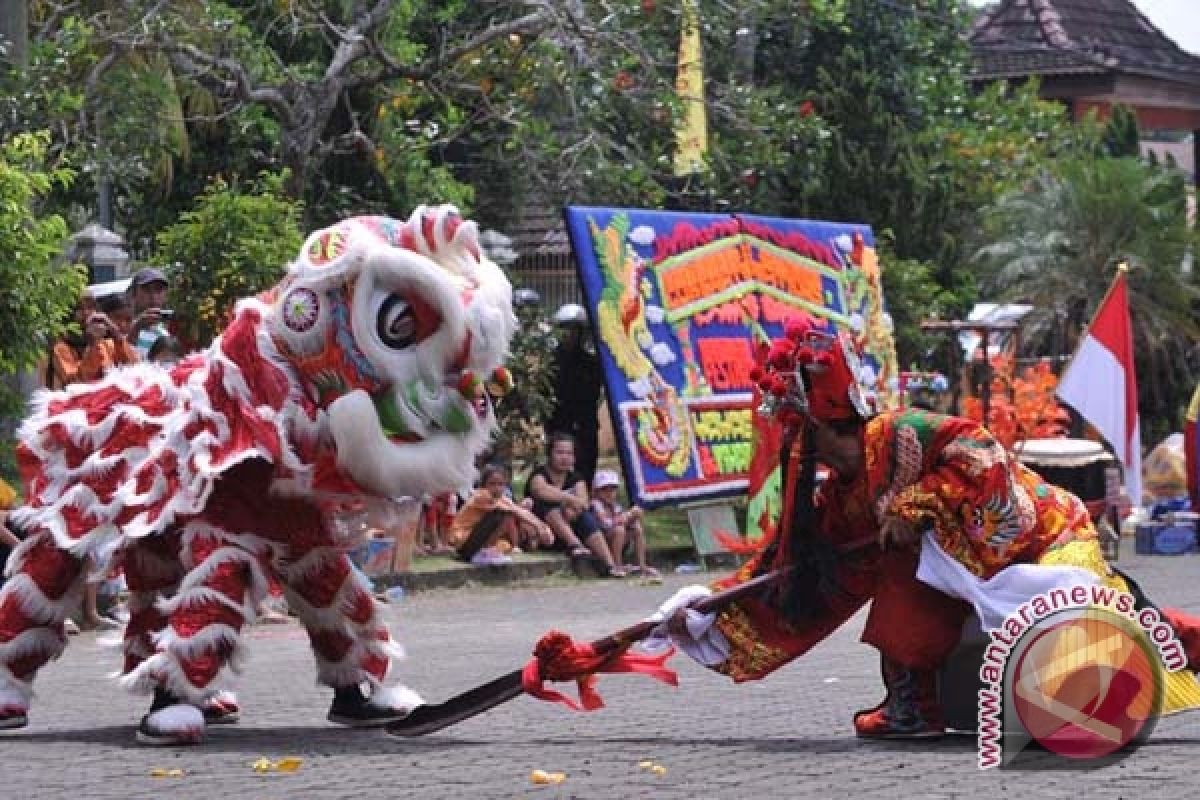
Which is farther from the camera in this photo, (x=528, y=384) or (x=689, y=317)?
(x=528, y=384)

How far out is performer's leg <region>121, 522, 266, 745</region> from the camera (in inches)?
342

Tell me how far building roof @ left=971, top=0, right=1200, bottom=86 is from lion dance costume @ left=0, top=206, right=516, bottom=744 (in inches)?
1375

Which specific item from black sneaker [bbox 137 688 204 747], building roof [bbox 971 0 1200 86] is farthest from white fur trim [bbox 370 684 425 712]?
building roof [bbox 971 0 1200 86]

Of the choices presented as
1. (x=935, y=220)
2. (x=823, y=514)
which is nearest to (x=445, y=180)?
(x=935, y=220)

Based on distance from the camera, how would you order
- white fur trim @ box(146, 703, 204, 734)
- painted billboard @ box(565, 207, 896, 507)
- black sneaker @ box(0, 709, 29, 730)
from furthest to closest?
painted billboard @ box(565, 207, 896, 507), black sneaker @ box(0, 709, 29, 730), white fur trim @ box(146, 703, 204, 734)

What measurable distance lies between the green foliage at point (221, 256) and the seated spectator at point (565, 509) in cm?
300

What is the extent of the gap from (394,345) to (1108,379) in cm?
1366

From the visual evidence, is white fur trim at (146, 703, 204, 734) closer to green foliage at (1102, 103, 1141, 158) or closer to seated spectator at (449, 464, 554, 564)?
seated spectator at (449, 464, 554, 564)

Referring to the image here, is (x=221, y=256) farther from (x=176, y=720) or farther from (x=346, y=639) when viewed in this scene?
(x=176, y=720)

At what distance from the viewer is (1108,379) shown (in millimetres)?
21547

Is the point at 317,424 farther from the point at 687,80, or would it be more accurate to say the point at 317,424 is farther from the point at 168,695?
the point at 687,80

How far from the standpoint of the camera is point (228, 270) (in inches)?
619

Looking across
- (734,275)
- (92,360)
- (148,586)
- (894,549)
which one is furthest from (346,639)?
(734,275)

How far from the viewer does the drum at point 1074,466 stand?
20844 mm
